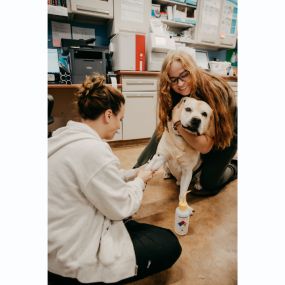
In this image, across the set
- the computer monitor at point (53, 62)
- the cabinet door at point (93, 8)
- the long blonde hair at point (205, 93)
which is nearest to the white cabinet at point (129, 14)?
the cabinet door at point (93, 8)

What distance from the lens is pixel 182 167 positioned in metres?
1.12

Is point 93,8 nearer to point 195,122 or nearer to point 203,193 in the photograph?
point 195,122

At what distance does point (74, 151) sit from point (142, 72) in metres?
0.91

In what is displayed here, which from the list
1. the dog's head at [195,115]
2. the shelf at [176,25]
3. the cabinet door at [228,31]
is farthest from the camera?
the shelf at [176,25]

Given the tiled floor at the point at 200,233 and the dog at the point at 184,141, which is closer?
the tiled floor at the point at 200,233

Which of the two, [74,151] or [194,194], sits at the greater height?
[74,151]

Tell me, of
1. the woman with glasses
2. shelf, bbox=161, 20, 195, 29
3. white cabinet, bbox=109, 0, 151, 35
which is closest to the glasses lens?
the woman with glasses

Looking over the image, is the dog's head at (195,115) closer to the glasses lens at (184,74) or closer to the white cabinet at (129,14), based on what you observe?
the glasses lens at (184,74)

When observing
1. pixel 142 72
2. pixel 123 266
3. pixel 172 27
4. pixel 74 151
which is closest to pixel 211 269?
pixel 123 266

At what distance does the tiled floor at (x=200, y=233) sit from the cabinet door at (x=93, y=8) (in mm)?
1281

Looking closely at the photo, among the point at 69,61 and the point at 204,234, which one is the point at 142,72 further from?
the point at 204,234

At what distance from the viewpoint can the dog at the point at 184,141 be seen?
0.89 m

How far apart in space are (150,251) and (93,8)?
79.4 inches

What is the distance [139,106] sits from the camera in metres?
1.46
